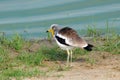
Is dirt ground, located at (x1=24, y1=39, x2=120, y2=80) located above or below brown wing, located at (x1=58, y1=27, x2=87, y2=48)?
below

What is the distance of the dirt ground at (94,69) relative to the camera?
7.31 metres

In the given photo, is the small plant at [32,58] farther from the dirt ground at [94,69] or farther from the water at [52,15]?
the water at [52,15]

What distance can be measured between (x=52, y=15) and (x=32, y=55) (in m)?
3.45

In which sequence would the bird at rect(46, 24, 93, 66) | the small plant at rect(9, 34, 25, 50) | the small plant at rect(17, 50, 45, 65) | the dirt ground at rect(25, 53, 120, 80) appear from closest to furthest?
the dirt ground at rect(25, 53, 120, 80) < the bird at rect(46, 24, 93, 66) < the small plant at rect(17, 50, 45, 65) < the small plant at rect(9, 34, 25, 50)

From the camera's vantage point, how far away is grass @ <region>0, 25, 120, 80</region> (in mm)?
7638

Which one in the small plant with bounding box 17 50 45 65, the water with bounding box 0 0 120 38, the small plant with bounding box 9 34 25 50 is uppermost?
the water with bounding box 0 0 120 38

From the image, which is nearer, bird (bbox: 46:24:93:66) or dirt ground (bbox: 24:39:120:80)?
dirt ground (bbox: 24:39:120:80)

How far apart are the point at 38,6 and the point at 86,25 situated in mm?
1666

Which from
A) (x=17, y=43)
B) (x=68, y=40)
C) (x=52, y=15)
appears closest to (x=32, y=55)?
(x=17, y=43)

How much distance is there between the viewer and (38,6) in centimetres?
1227

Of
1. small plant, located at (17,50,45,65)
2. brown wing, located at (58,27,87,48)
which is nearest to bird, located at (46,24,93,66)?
brown wing, located at (58,27,87,48)

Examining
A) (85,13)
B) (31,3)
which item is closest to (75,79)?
(85,13)

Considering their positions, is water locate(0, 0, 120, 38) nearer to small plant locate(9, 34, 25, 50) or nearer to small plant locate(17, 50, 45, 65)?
small plant locate(9, 34, 25, 50)

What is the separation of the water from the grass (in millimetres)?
1188
